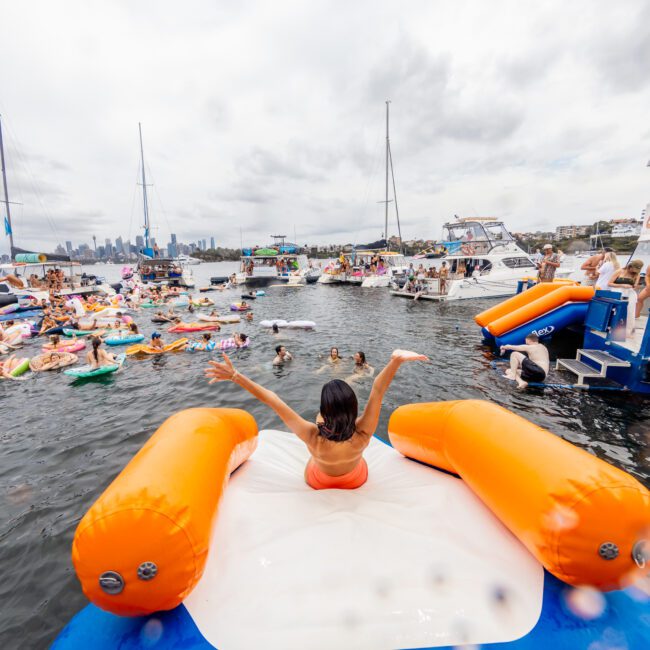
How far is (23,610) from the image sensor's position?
2824mm

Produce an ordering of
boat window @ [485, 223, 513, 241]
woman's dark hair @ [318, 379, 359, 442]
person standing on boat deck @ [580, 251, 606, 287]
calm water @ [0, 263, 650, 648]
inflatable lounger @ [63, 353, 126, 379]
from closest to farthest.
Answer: woman's dark hair @ [318, 379, 359, 442], calm water @ [0, 263, 650, 648], inflatable lounger @ [63, 353, 126, 379], person standing on boat deck @ [580, 251, 606, 287], boat window @ [485, 223, 513, 241]

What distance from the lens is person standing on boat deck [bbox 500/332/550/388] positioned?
7.16 meters

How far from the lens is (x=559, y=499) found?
6.07 ft

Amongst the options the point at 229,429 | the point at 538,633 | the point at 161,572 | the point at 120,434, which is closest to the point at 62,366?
the point at 120,434

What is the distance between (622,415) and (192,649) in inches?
270

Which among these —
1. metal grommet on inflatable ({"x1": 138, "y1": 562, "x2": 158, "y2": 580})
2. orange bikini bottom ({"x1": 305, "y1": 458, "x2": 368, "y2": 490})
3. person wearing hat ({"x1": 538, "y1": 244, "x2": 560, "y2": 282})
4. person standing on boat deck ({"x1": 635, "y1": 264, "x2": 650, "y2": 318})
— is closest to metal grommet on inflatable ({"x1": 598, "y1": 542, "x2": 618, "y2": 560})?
orange bikini bottom ({"x1": 305, "y1": 458, "x2": 368, "y2": 490})

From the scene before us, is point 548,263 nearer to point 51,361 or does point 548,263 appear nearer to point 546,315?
point 546,315

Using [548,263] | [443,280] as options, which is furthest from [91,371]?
[443,280]

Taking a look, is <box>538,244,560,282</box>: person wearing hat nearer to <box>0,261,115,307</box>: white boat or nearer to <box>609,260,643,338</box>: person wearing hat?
<box>609,260,643,338</box>: person wearing hat

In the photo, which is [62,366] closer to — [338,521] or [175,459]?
[175,459]

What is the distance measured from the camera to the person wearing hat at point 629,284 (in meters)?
7.10

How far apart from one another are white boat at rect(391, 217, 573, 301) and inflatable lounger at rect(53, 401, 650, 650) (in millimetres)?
18844

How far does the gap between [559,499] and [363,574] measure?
1132 millimetres

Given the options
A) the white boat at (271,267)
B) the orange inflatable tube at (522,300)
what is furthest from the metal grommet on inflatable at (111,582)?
the white boat at (271,267)
